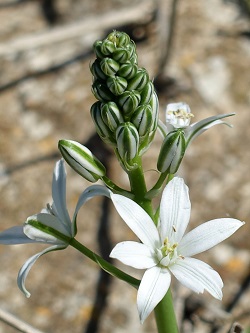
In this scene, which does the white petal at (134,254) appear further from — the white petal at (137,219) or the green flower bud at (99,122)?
the green flower bud at (99,122)

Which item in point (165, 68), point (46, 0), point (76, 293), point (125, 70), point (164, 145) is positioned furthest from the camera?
point (46, 0)

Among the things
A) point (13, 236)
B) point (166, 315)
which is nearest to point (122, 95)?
point (13, 236)

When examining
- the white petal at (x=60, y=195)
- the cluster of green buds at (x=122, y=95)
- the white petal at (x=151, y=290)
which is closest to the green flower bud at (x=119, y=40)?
the cluster of green buds at (x=122, y=95)

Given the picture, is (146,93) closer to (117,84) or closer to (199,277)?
(117,84)

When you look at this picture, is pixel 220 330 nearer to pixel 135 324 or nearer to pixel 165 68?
pixel 135 324

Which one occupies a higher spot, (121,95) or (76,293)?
(121,95)

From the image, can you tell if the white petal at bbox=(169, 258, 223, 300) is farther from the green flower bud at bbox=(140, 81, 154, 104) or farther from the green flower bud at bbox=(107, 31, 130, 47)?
the green flower bud at bbox=(107, 31, 130, 47)

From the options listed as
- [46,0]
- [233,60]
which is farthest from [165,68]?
[46,0]
